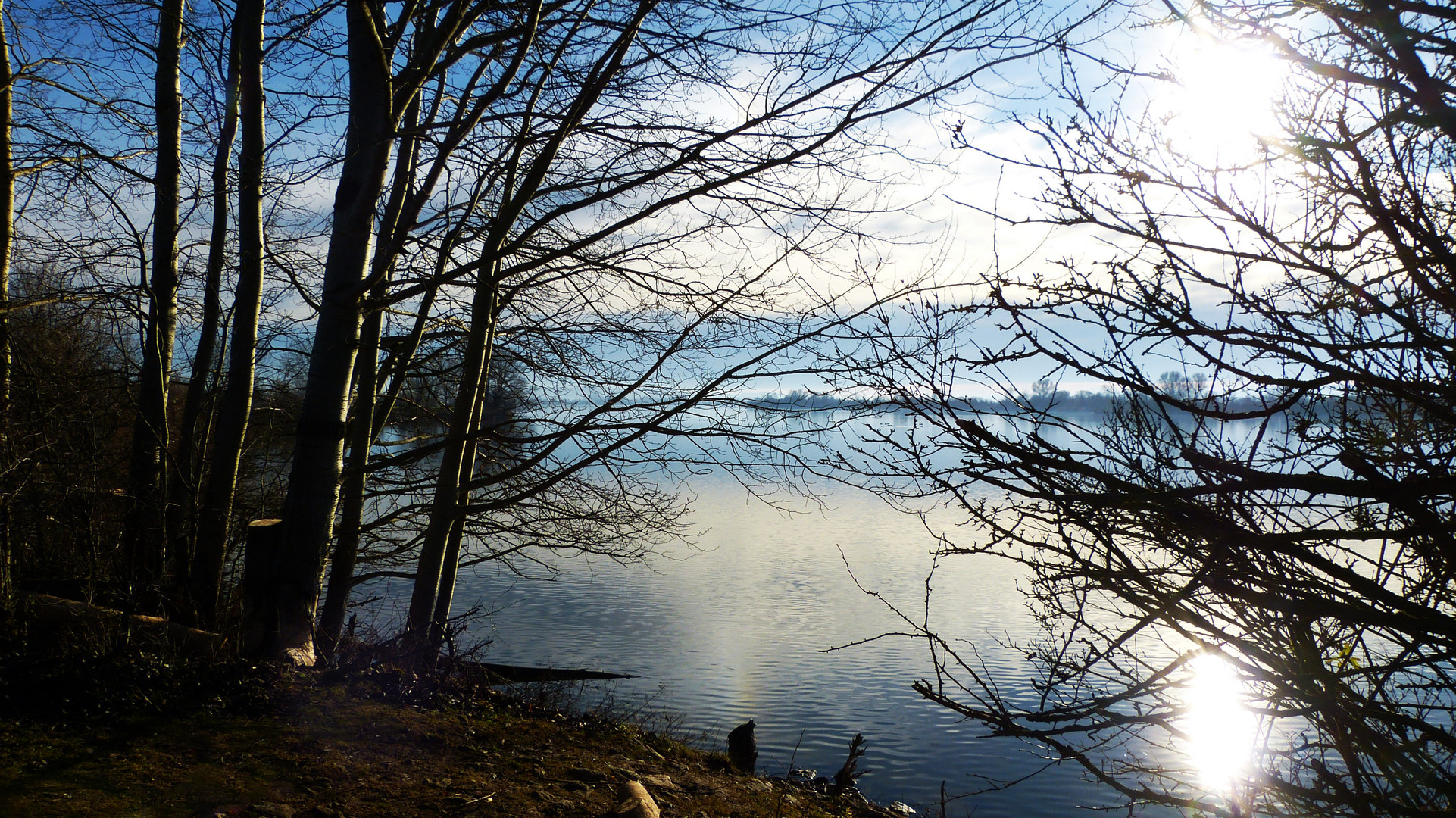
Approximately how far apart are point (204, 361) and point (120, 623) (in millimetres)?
4247

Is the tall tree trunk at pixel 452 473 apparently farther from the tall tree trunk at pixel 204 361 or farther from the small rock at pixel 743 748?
the small rock at pixel 743 748

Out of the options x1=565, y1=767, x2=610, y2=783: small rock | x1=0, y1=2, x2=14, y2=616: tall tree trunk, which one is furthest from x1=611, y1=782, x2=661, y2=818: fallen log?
x1=0, y1=2, x2=14, y2=616: tall tree trunk

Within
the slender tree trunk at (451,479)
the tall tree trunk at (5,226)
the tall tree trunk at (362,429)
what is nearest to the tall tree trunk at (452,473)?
the slender tree trunk at (451,479)

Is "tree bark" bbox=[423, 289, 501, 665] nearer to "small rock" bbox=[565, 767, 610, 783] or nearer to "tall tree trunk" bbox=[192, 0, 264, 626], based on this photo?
"tall tree trunk" bbox=[192, 0, 264, 626]

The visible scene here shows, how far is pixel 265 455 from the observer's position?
11414 mm

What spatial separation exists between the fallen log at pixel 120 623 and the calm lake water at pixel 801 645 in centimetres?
572

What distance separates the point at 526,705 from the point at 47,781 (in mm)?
4032

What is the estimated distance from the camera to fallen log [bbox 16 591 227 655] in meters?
5.34

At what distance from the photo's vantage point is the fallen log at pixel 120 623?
Answer: 5.34 m

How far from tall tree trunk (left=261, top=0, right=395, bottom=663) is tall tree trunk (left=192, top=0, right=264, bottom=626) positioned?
4.91 ft

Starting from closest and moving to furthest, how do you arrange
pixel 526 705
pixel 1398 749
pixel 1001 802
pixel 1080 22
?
pixel 1398 749, pixel 1080 22, pixel 526 705, pixel 1001 802

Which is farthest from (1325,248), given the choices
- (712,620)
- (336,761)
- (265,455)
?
(712,620)

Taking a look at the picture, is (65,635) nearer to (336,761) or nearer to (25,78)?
(336,761)

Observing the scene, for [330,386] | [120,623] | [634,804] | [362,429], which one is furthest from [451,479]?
[634,804]
